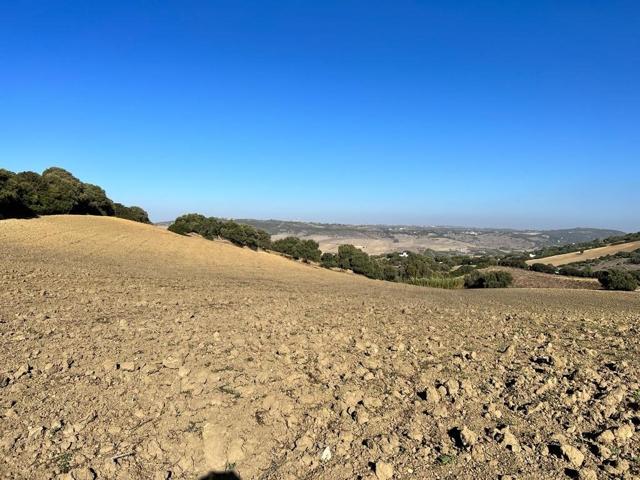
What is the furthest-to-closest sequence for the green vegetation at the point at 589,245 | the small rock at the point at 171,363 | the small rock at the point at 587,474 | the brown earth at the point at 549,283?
the green vegetation at the point at 589,245, the brown earth at the point at 549,283, the small rock at the point at 171,363, the small rock at the point at 587,474

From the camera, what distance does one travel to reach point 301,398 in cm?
569

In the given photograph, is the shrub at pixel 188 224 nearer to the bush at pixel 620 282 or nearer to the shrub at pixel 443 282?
the shrub at pixel 443 282

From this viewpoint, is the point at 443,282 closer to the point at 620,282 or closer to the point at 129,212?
the point at 620,282

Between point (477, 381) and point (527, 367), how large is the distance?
1193mm

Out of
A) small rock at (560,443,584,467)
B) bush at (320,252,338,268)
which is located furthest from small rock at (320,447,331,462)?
bush at (320,252,338,268)

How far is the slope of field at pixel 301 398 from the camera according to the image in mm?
4359

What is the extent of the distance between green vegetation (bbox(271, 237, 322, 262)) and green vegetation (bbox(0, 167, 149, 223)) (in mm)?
23900

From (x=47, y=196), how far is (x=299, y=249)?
29.0 meters

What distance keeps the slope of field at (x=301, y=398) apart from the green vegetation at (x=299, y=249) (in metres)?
48.9

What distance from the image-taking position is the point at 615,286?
35.5 metres

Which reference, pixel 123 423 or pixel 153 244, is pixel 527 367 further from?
pixel 153 244

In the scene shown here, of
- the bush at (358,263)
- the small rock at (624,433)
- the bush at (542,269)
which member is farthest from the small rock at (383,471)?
the bush at (542,269)

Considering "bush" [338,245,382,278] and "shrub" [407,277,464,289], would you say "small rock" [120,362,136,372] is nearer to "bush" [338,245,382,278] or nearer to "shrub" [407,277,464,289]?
"shrub" [407,277,464,289]

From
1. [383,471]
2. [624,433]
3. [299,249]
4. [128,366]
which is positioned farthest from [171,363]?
[299,249]
